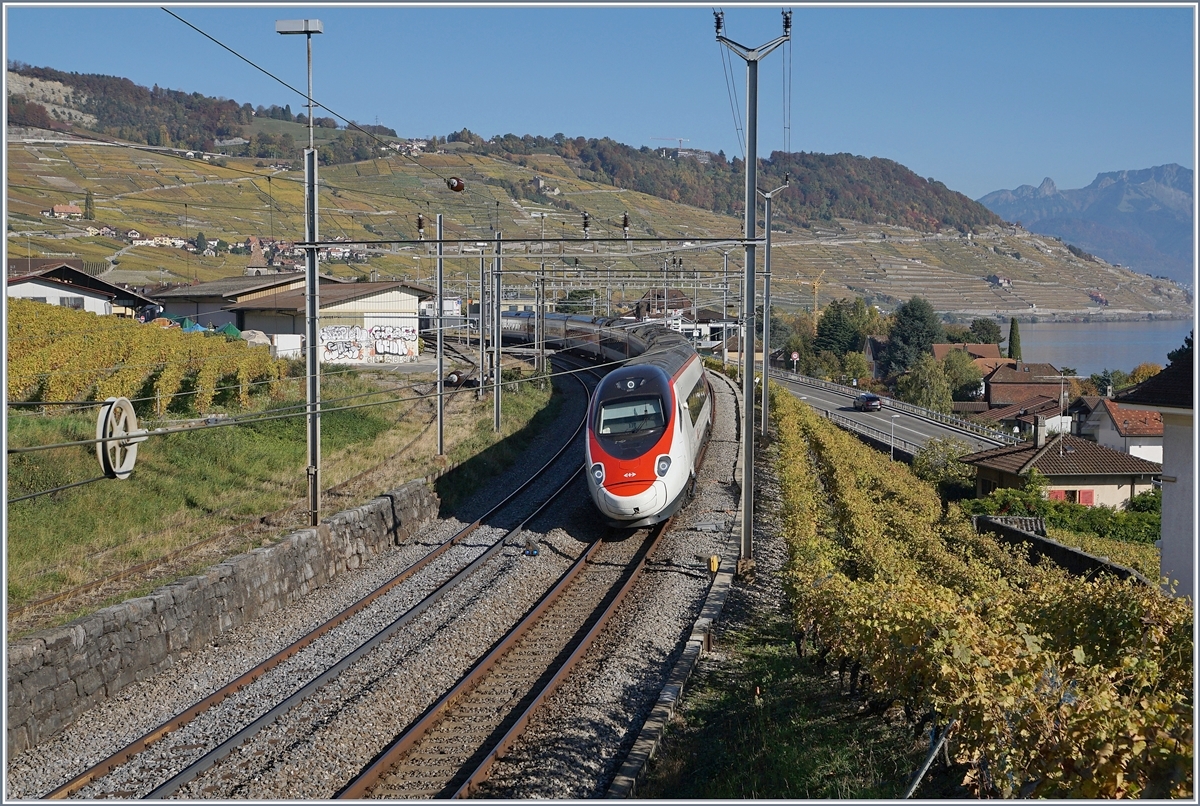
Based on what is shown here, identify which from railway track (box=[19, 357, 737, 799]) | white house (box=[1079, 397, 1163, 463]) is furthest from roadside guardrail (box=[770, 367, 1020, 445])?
railway track (box=[19, 357, 737, 799])

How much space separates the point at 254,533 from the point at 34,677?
282 inches

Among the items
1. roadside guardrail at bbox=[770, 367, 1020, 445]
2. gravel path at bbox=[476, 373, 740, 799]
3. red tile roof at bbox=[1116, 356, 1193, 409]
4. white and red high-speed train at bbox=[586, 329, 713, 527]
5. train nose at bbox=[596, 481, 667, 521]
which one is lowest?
roadside guardrail at bbox=[770, 367, 1020, 445]

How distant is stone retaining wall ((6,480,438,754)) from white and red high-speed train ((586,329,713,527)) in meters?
4.20

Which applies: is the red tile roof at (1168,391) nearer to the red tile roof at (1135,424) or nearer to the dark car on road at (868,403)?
the red tile roof at (1135,424)

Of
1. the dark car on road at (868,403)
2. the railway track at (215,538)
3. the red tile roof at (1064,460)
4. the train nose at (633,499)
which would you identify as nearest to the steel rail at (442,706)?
the train nose at (633,499)

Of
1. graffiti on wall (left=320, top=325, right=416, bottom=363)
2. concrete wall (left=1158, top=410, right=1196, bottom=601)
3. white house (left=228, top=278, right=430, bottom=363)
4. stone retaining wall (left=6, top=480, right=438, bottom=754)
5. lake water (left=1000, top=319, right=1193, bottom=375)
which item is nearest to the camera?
stone retaining wall (left=6, top=480, right=438, bottom=754)

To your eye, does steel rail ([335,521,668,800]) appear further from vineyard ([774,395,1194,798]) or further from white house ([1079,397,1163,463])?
white house ([1079,397,1163,463])

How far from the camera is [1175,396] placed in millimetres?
14406

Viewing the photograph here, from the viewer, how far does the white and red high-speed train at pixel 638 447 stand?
1742cm

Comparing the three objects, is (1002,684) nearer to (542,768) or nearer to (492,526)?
(542,768)

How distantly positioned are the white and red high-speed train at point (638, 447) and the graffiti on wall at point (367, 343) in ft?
99.1

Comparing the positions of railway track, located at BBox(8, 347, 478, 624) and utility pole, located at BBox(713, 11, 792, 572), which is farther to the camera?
utility pole, located at BBox(713, 11, 792, 572)

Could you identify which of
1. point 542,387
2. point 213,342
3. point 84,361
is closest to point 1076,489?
point 542,387

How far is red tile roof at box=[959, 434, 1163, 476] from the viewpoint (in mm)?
43062
